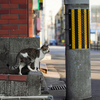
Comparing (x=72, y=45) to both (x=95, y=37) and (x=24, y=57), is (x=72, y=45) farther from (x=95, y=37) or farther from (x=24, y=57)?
(x=95, y=37)

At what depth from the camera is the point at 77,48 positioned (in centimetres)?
415

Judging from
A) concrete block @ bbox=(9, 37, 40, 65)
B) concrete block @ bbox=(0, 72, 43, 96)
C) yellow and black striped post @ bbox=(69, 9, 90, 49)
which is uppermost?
yellow and black striped post @ bbox=(69, 9, 90, 49)

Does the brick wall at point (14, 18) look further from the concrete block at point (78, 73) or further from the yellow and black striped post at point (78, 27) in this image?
the concrete block at point (78, 73)

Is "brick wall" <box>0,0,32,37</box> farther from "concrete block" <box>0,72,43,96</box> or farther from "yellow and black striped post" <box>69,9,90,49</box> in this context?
"concrete block" <box>0,72,43,96</box>

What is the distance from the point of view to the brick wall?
16.8ft

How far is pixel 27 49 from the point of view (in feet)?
14.6

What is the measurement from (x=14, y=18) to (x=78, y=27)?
1720 millimetres

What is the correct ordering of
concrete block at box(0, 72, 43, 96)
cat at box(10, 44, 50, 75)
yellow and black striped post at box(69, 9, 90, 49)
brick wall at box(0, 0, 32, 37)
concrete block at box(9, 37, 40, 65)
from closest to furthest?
concrete block at box(0, 72, 43, 96) → yellow and black striped post at box(69, 9, 90, 49) → cat at box(10, 44, 50, 75) → concrete block at box(9, 37, 40, 65) → brick wall at box(0, 0, 32, 37)

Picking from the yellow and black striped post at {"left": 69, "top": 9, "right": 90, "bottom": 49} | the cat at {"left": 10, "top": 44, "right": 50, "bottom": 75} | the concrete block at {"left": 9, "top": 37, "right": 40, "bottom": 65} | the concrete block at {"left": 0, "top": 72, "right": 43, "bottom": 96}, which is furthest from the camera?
the concrete block at {"left": 9, "top": 37, "right": 40, "bottom": 65}

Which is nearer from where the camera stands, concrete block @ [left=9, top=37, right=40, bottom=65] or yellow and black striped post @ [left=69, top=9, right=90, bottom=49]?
yellow and black striped post @ [left=69, top=9, right=90, bottom=49]

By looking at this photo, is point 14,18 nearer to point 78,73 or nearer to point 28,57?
point 28,57

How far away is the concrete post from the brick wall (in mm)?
1301

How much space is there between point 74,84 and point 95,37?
64349 millimetres

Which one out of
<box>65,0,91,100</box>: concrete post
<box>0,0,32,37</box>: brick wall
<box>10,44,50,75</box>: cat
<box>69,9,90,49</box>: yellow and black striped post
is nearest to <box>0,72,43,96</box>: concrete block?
<box>10,44,50,75</box>: cat
